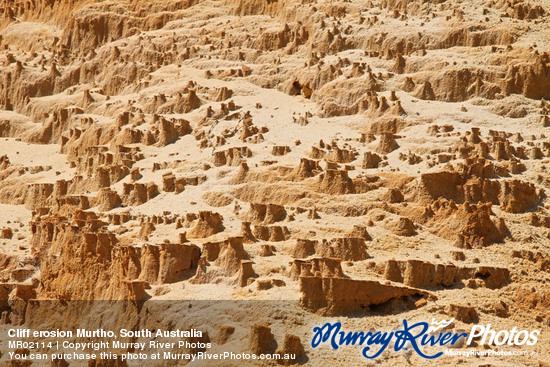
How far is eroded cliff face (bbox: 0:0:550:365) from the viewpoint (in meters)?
39.2

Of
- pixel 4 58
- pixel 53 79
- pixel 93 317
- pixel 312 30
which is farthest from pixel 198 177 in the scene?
pixel 4 58

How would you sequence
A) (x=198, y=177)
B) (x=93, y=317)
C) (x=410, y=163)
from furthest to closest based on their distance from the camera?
(x=198, y=177) → (x=410, y=163) → (x=93, y=317)

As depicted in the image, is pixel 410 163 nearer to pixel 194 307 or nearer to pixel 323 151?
pixel 323 151

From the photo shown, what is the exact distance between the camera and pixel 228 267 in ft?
133

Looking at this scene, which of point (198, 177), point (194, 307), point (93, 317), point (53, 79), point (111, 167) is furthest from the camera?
point (53, 79)

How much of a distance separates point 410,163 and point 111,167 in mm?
17979

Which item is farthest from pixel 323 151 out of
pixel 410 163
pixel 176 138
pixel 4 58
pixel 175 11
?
pixel 4 58

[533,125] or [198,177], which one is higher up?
[533,125]

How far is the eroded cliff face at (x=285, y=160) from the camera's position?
39156 millimetres

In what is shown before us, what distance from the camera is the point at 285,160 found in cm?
5022

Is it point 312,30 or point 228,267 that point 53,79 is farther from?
point 228,267

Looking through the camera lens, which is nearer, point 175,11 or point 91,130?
point 91,130

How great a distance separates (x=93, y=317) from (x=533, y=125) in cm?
2555

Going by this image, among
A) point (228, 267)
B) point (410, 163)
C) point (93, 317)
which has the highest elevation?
point (410, 163)
